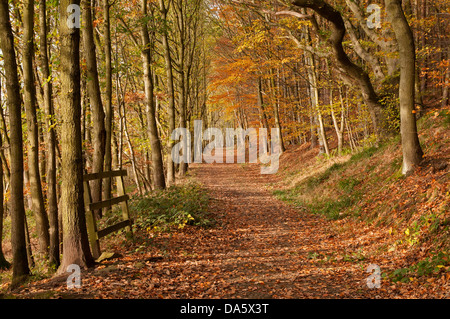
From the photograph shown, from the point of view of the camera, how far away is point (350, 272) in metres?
6.31

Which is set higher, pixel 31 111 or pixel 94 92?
pixel 94 92

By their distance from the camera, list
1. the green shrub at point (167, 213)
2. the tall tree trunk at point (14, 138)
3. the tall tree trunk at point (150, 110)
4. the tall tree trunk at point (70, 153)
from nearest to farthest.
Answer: the tall tree trunk at point (70, 153) → the tall tree trunk at point (14, 138) → the green shrub at point (167, 213) → the tall tree trunk at point (150, 110)

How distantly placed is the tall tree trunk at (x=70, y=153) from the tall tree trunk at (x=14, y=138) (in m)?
2.24

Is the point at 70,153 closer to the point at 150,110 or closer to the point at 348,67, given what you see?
the point at 150,110

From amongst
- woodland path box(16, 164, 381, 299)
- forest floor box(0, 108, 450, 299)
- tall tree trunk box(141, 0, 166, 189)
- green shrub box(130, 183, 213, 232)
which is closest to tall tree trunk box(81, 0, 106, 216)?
green shrub box(130, 183, 213, 232)

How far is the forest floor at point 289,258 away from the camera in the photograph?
542 cm

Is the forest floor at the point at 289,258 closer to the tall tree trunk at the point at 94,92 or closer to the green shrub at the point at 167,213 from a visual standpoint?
the green shrub at the point at 167,213

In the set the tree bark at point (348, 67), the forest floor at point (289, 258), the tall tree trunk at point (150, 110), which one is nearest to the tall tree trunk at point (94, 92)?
the forest floor at point (289, 258)

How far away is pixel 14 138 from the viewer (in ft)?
25.4

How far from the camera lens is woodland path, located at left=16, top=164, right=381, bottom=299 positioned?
18.1 feet

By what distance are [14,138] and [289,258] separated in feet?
21.8

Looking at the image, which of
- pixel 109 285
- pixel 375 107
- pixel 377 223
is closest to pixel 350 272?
pixel 377 223

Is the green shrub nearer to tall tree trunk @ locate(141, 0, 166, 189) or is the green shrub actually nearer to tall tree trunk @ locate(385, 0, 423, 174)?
tall tree trunk @ locate(141, 0, 166, 189)

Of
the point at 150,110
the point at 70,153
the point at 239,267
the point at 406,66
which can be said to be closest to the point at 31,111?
the point at 70,153
